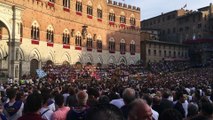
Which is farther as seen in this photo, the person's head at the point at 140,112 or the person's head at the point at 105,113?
the person's head at the point at 140,112

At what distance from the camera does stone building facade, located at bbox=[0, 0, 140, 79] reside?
3110cm

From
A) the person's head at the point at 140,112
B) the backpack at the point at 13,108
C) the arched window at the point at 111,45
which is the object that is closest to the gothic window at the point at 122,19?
the arched window at the point at 111,45

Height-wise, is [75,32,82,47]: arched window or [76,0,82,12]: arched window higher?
[76,0,82,12]: arched window

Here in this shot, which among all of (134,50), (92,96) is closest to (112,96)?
(92,96)

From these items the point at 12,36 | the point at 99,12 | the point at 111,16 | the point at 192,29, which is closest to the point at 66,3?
the point at 99,12

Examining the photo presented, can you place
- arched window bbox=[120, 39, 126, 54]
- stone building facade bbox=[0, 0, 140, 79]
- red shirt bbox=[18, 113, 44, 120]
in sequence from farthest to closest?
1. arched window bbox=[120, 39, 126, 54]
2. stone building facade bbox=[0, 0, 140, 79]
3. red shirt bbox=[18, 113, 44, 120]

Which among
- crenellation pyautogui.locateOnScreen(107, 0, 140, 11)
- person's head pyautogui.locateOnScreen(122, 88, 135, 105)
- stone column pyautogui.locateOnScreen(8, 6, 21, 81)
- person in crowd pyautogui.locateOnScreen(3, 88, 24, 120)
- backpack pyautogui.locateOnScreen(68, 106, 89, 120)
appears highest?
crenellation pyautogui.locateOnScreen(107, 0, 140, 11)

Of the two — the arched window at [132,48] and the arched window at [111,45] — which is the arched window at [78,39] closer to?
the arched window at [111,45]

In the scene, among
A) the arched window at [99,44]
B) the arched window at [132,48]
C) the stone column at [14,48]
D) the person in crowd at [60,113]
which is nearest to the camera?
the person in crowd at [60,113]

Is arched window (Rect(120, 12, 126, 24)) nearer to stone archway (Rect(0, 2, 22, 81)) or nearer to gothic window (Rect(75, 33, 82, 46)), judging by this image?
gothic window (Rect(75, 33, 82, 46))

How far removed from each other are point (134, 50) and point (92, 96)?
45.6m

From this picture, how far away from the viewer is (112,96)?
30.5 feet

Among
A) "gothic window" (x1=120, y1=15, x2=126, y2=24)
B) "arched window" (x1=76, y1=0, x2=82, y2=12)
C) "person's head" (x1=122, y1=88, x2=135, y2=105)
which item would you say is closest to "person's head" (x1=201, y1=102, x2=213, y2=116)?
"person's head" (x1=122, y1=88, x2=135, y2=105)

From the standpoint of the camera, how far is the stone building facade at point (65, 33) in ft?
102
